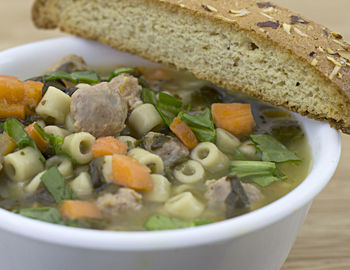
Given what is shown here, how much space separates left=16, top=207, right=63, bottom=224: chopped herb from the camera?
200 centimetres

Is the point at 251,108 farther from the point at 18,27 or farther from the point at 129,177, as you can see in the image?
the point at 18,27

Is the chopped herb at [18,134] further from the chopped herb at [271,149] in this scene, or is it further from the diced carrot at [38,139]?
the chopped herb at [271,149]

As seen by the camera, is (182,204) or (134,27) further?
(134,27)

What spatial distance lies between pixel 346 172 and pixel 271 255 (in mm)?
1453

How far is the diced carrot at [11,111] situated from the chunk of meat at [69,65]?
637mm

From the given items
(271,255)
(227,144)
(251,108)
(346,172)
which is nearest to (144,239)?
(271,255)

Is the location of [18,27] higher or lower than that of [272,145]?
lower

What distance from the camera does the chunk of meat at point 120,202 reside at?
2.09m

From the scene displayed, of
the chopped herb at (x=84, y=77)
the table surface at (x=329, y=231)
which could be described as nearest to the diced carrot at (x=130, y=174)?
the chopped herb at (x=84, y=77)

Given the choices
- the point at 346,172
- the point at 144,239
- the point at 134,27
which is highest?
the point at 134,27

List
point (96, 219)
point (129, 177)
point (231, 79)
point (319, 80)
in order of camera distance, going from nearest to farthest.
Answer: point (96, 219) < point (129, 177) < point (319, 80) < point (231, 79)

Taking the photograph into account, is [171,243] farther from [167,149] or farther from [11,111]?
[11,111]

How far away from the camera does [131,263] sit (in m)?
1.85

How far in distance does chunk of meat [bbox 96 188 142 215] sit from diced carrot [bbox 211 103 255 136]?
2.57ft
